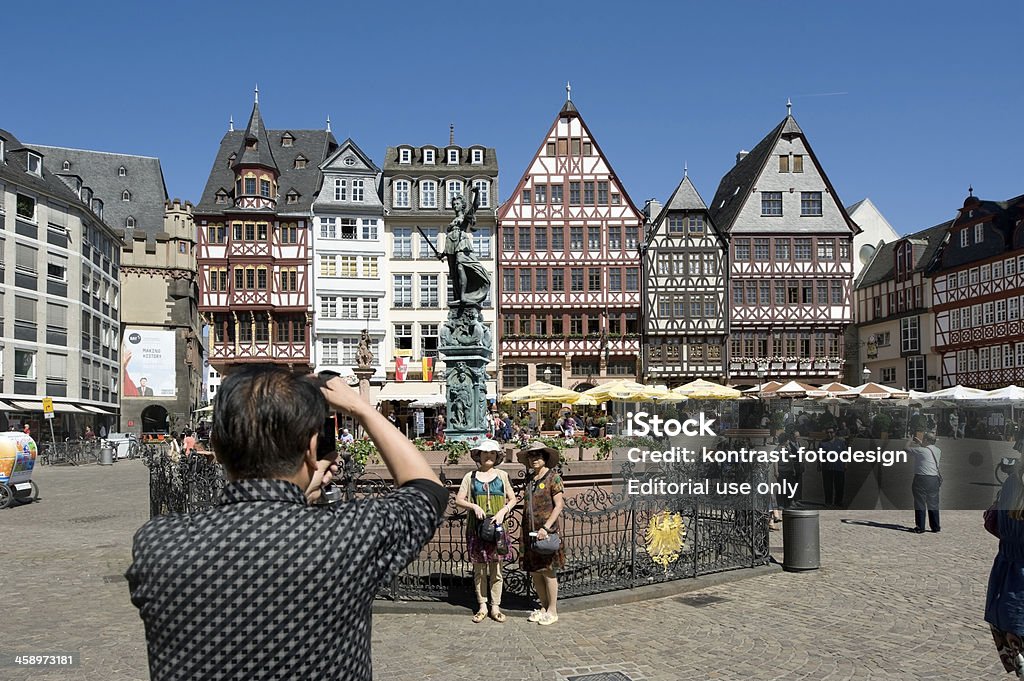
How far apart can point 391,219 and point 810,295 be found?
22.7 metres

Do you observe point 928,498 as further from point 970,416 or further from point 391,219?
point 391,219

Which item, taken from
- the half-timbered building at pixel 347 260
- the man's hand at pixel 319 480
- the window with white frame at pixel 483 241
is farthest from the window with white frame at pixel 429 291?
the man's hand at pixel 319 480

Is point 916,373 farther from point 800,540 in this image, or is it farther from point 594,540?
point 594,540

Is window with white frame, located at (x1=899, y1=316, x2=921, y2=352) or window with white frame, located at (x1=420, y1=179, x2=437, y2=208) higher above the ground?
window with white frame, located at (x1=420, y1=179, x2=437, y2=208)

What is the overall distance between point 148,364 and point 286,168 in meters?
18.1

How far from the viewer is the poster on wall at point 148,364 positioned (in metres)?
56.6

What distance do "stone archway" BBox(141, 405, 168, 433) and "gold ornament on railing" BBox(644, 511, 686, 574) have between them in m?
53.1

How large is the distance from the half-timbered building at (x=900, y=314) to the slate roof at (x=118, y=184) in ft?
163

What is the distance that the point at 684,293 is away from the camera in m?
45.3

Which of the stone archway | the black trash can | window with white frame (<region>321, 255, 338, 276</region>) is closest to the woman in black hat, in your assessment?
the black trash can

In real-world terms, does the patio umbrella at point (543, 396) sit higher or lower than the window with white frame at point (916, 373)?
lower

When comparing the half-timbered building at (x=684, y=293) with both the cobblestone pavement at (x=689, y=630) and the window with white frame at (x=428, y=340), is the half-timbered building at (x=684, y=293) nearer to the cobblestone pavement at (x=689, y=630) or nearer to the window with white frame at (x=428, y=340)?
the window with white frame at (x=428, y=340)

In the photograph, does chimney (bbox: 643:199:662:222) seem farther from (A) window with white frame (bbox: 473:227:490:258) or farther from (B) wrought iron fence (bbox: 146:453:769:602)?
(B) wrought iron fence (bbox: 146:453:769:602)

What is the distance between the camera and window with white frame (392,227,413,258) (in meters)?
45.6
